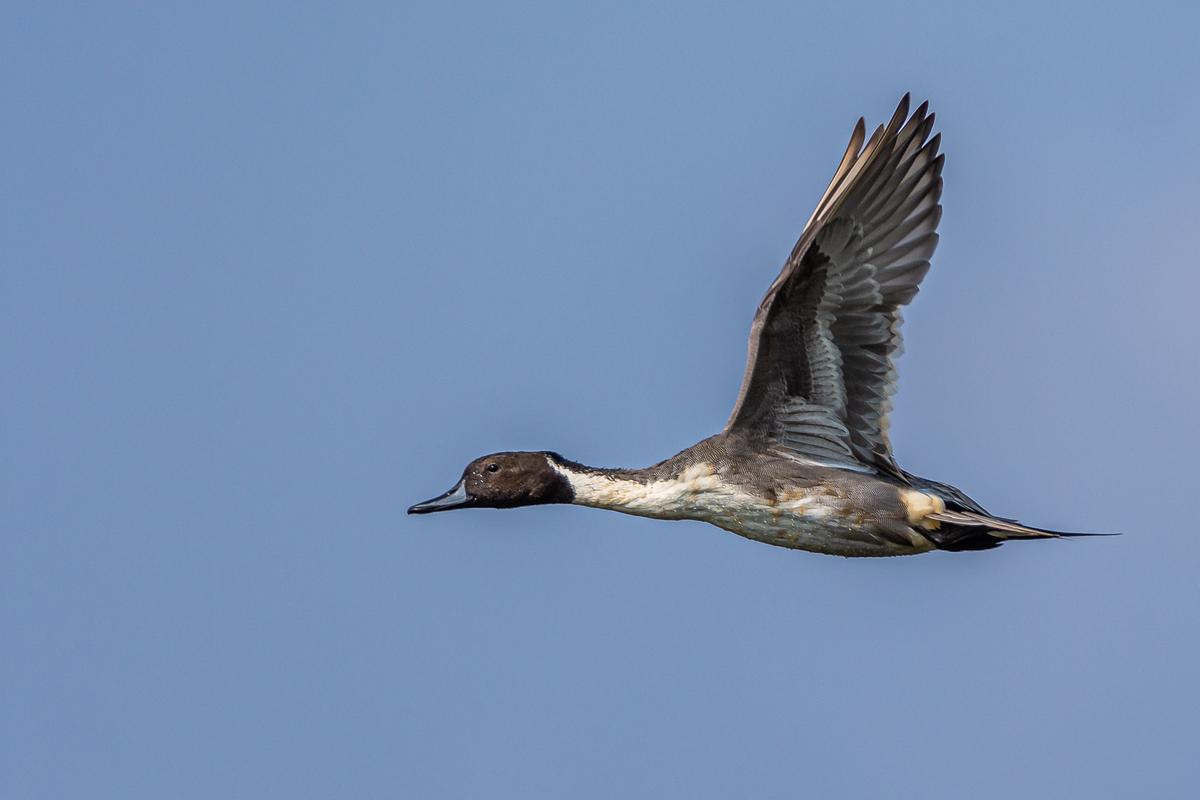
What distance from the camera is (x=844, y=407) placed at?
31.9 ft

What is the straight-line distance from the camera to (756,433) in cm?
978

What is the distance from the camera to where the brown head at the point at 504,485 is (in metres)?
10.5

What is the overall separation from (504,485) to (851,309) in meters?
2.49

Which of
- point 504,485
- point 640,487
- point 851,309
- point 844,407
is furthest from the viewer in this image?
point 504,485

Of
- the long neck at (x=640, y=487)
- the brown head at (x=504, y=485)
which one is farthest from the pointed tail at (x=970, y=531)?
the brown head at (x=504, y=485)

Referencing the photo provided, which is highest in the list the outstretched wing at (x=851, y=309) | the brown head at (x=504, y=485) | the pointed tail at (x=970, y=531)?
the outstretched wing at (x=851, y=309)

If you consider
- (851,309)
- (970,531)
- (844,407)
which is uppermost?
(851,309)

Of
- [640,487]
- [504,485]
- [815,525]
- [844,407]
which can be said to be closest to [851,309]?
[844,407]

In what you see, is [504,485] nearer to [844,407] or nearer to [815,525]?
[815,525]

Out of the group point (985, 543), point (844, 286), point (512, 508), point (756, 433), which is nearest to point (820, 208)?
point (844, 286)

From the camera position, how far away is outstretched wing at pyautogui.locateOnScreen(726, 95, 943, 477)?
9.40 meters

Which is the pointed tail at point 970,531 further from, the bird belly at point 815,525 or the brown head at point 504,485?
the brown head at point 504,485

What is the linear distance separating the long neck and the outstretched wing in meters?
0.38

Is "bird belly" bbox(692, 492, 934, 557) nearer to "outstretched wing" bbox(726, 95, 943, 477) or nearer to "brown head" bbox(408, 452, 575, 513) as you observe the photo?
"outstretched wing" bbox(726, 95, 943, 477)
